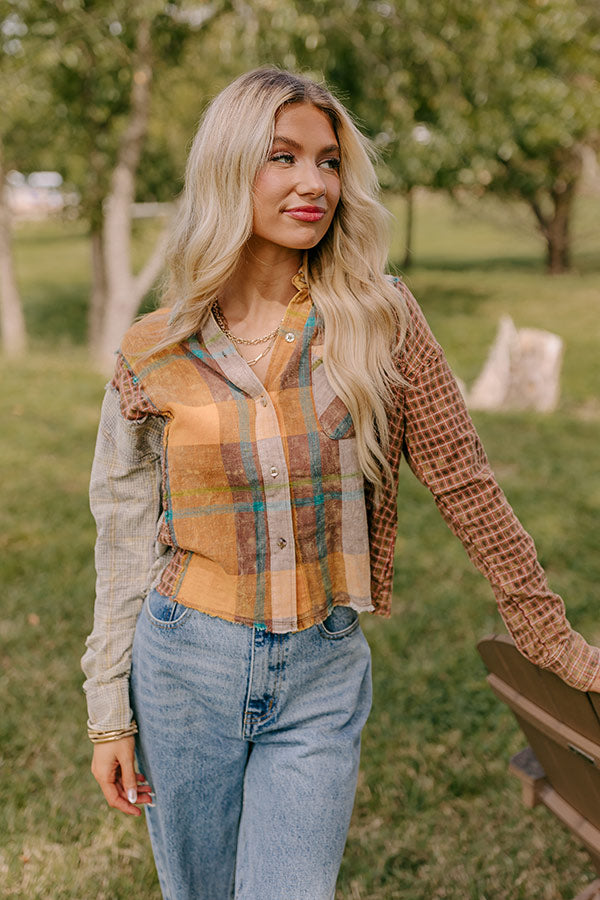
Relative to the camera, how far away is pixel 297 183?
170 centimetres

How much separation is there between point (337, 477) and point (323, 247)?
0.49 metres

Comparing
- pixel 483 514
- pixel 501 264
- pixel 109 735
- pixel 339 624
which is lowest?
pixel 501 264

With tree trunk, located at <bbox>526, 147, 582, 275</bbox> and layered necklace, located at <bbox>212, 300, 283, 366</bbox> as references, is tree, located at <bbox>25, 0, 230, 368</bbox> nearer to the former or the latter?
layered necklace, located at <bbox>212, 300, 283, 366</bbox>

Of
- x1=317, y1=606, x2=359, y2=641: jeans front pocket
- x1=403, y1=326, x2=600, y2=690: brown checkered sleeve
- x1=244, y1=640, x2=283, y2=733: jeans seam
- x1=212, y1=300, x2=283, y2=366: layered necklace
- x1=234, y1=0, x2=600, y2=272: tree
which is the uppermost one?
x1=234, y1=0, x2=600, y2=272: tree

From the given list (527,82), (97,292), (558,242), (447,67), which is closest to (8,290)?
(97,292)

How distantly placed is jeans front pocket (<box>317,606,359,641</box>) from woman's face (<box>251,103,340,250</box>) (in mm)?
737

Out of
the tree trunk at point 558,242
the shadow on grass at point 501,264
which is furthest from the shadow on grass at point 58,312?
the tree trunk at point 558,242

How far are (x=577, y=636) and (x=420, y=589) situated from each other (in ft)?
9.82

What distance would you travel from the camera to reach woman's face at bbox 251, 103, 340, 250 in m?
1.71

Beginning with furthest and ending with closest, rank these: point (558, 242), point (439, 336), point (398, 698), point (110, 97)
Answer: point (558, 242) < point (439, 336) < point (110, 97) < point (398, 698)

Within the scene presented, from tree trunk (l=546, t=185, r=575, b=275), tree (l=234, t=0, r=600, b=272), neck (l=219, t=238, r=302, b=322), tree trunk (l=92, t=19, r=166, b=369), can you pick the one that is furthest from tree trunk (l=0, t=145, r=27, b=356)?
tree trunk (l=546, t=185, r=575, b=275)

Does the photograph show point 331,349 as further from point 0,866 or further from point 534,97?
point 534,97

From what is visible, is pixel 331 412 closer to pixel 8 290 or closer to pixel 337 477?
pixel 337 477

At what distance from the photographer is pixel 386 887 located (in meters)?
2.77
